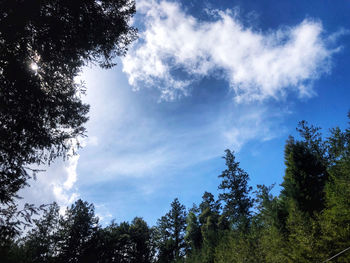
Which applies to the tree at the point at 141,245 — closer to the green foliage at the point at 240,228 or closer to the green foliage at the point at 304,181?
the green foliage at the point at 240,228

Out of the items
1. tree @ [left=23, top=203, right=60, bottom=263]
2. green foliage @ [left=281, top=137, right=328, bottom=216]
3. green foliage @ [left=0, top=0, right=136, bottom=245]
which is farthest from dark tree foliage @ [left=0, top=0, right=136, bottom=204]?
tree @ [left=23, top=203, right=60, bottom=263]

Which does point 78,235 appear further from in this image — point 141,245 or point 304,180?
point 304,180

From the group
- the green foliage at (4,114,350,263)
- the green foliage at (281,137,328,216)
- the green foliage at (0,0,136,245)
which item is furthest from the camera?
the green foliage at (281,137,328,216)

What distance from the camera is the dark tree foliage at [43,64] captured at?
623cm

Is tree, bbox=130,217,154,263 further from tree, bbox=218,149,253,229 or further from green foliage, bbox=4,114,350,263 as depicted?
tree, bbox=218,149,253,229

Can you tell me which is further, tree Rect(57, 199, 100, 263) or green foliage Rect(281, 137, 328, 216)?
tree Rect(57, 199, 100, 263)

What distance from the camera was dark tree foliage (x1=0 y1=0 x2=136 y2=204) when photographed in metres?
6.23

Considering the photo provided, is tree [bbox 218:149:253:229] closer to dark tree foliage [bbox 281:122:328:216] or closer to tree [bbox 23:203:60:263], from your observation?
dark tree foliage [bbox 281:122:328:216]

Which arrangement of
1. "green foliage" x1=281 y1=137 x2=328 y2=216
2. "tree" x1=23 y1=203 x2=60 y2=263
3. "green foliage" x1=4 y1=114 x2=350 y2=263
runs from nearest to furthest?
"green foliage" x1=4 y1=114 x2=350 y2=263 → "green foliage" x1=281 y1=137 x2=328 y2=216 → "tree" x1=23 y1=203 x2=60 y2=263

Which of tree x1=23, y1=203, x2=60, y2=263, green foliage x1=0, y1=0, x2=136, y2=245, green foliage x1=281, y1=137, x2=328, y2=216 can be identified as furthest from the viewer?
tree x1=23, y1=203, x2=60, y2=263

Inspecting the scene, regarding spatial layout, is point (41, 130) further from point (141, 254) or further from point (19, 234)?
point (141, 254)

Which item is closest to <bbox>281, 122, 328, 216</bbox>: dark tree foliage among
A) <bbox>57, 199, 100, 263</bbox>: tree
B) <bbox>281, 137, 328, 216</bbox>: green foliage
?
<bbox>281, 137, 328, 216</bbox>: green foliage

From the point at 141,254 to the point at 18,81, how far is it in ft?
163

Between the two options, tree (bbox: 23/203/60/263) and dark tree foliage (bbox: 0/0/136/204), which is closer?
dark tree foliage (bbox: 0/0/136/204)
